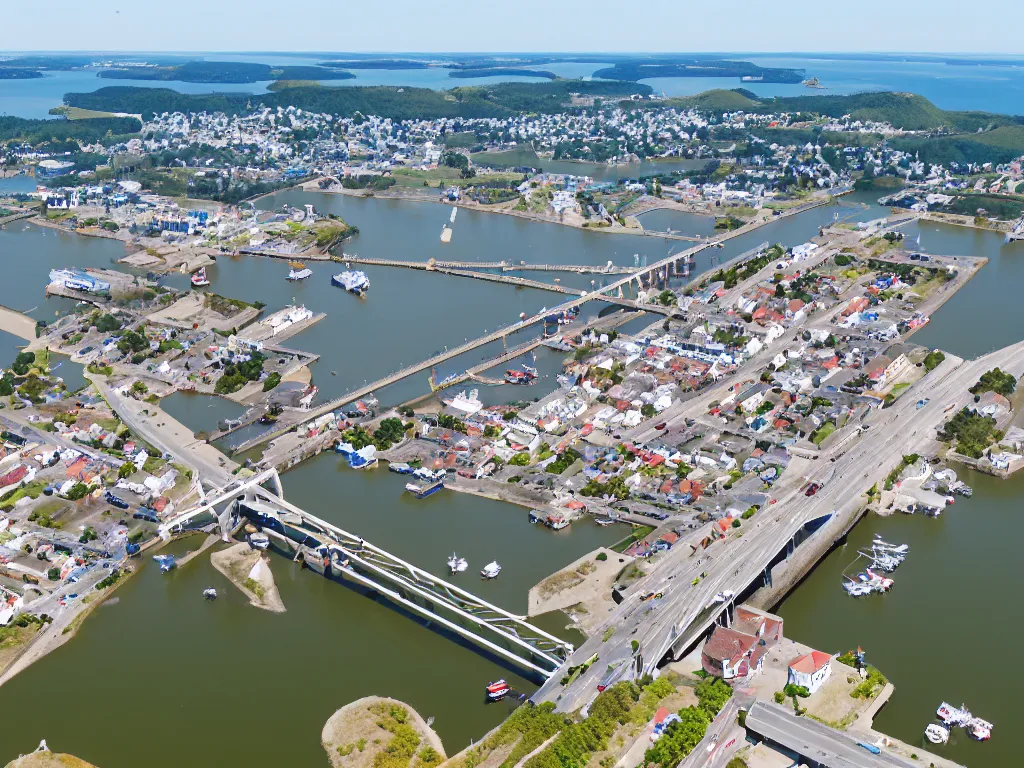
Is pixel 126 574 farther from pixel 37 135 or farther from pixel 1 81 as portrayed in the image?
pixel 1 81

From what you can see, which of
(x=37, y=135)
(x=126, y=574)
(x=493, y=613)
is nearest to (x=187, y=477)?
(x=126, y=574)

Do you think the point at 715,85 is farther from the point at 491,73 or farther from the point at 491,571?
the point at 491,571

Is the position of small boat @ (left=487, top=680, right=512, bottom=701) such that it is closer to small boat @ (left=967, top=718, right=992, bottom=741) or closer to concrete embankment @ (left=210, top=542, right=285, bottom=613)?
concrete embankment @ (left=210, top=542, right=285, bottom=613)

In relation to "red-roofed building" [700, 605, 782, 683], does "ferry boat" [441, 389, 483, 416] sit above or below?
below

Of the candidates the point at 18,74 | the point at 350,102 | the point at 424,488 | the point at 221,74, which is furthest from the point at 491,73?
the point at 424,488

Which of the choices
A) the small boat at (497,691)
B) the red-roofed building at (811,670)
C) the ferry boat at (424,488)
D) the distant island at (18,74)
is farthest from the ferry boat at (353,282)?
the distant island at (18,74)

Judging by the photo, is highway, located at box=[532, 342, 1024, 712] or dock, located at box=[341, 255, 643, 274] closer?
highway, located at box=[532, 342, 1024, 712]

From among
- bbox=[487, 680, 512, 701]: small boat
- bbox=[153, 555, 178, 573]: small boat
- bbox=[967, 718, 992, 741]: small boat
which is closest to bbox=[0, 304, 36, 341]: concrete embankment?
bbox=[153, 555, 178, 573]: small boat
